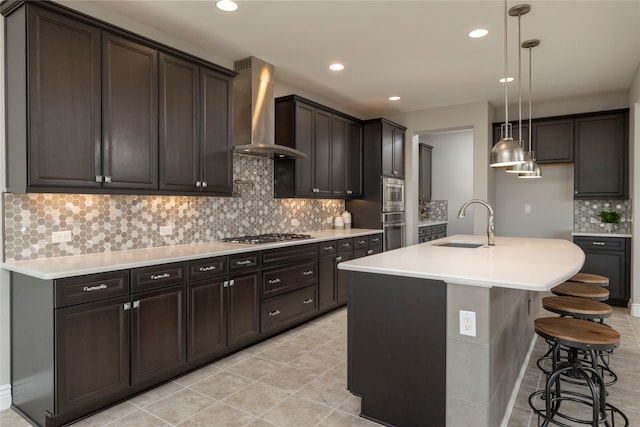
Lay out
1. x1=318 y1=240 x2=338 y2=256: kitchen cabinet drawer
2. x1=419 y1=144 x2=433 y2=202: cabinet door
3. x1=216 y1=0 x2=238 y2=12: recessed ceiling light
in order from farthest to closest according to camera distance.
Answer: x1=419 y1=144 x2=433 y2=202: cabinet door < x1=318 y1=240 x2=338 y2=256: kitchen cabinet drawer < x1=216 y1=0 x2=238 y2=12: recessed ceiling light

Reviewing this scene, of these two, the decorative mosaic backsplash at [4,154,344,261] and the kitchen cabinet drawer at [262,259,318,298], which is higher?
the decorative mosaic backsplash at [4,154,344,261]

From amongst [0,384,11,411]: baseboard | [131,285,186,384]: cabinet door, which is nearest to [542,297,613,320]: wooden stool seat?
[131,285,186,384]: cabinet door

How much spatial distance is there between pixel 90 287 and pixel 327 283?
2674 millimetres

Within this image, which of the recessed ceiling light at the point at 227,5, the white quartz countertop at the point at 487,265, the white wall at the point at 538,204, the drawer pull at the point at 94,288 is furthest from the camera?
the white wall at the point at 538,204

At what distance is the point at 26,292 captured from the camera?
7.77 feet

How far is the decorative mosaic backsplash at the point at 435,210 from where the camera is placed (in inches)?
318

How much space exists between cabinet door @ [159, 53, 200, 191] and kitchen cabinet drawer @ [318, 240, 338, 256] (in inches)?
65.2

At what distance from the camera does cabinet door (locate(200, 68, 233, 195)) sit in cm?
336

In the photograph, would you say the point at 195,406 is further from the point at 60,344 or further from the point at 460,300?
the point at 460,300

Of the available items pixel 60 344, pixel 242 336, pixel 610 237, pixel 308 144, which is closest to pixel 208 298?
pixel 242 336

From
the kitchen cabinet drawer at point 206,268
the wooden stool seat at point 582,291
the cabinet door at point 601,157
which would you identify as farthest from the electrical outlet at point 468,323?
the cabinet door at point 601,157

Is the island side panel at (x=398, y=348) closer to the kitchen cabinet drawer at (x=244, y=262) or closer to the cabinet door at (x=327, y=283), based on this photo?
the kitchen cabinet drawer at (x=244, y=262)

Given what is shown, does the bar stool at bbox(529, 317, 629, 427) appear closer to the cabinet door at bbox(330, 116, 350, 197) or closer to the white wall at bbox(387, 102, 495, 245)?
the cabinet door at bbox(330, 116, 350, 197)

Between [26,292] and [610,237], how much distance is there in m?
6.01
